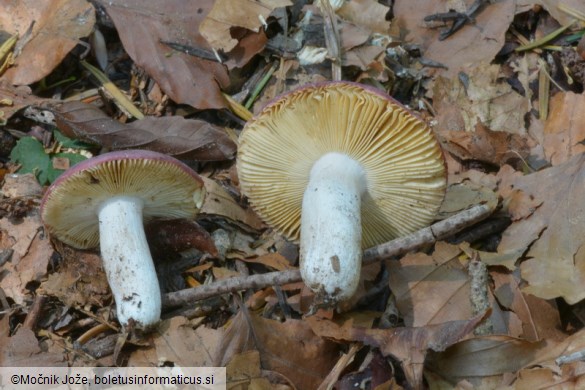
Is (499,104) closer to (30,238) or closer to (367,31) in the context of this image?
(367,31)

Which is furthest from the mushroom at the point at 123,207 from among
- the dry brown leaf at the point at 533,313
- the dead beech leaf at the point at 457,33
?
the dead beech leaf at the point at 457,33

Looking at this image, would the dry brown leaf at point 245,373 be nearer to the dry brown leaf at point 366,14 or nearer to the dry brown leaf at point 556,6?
the dry brown leaf at point 366,14

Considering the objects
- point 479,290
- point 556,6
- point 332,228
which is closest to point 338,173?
point 332,228

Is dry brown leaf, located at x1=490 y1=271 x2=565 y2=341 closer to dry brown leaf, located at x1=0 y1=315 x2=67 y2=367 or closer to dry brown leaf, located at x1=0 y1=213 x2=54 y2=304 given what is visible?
dry brown leaf, located at x1=0 y1=315 x2=67 y2=367

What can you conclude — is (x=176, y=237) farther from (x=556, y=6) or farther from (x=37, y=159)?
(x=556, y=6)

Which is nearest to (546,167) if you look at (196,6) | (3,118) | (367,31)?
(367,31)

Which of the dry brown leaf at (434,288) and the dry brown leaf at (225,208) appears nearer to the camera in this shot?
the dry brown leaf at (434,288)
